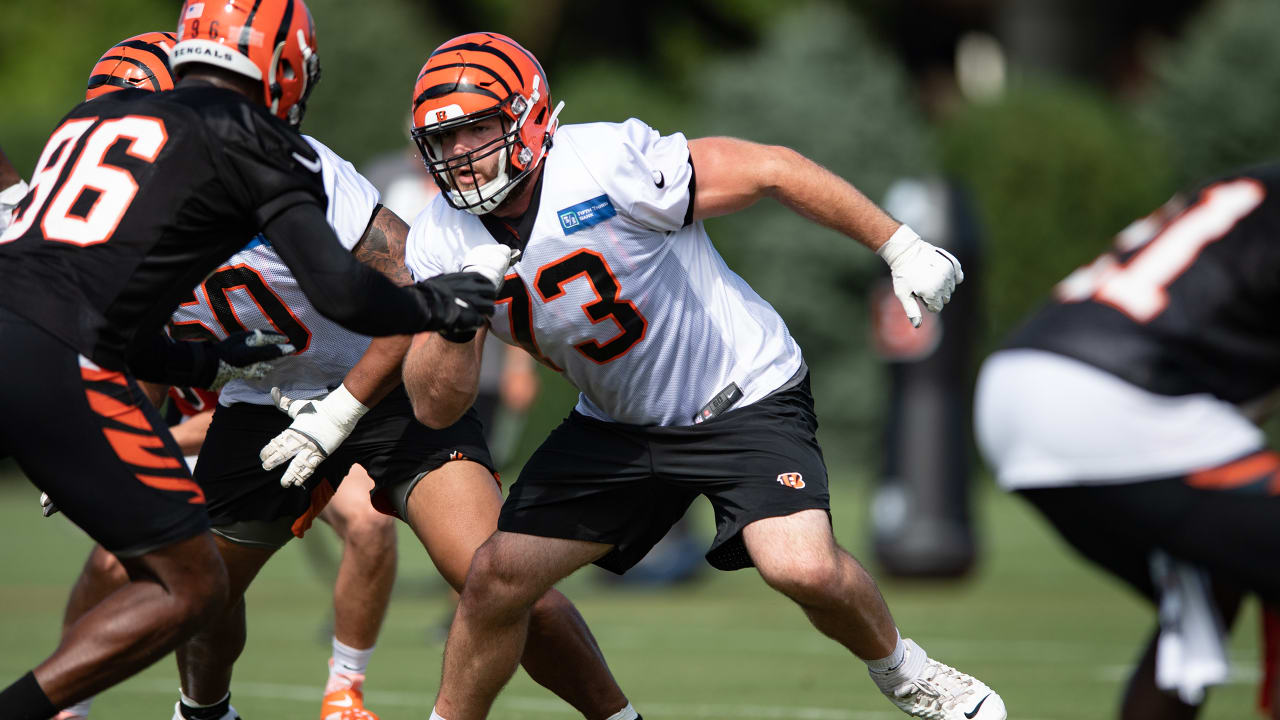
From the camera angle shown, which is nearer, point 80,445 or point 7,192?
point 80,445

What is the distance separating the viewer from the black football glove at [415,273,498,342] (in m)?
4.05

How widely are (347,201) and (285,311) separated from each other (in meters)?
0.42

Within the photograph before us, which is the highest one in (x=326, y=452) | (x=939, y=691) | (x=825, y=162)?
(x=326, y=452)

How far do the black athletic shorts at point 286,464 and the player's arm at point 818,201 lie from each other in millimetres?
1103

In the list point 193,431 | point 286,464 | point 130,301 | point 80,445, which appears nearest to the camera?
point 80,445

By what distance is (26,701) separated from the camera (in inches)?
148

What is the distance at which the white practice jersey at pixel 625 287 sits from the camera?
444cm

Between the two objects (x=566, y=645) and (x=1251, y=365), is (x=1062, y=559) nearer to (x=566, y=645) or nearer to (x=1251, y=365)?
(x=566, y=645)

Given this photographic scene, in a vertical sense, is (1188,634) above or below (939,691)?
above

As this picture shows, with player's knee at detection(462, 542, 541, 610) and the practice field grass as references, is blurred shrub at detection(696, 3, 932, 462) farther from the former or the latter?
player's knee at detection(462, 542, 541, 610)

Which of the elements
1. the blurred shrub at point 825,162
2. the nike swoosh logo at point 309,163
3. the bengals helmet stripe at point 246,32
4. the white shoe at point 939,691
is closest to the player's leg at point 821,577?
the white shoe at point 939,691

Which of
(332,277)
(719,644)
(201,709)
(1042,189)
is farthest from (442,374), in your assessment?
(1042,189)

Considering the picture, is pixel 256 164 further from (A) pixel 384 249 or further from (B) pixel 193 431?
(B) pixel 193 431

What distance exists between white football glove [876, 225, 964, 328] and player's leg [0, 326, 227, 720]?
78.5 inches
